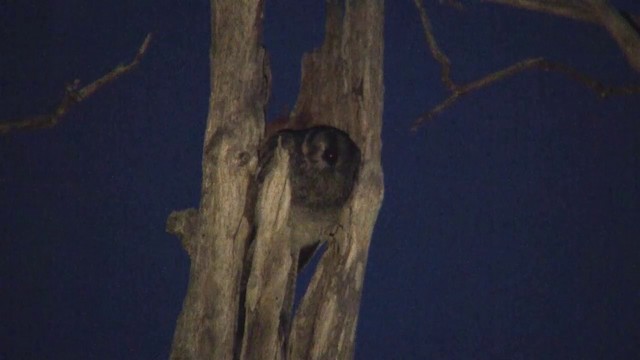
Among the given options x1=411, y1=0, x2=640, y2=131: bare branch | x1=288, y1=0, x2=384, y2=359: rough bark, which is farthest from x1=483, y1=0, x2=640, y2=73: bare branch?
x1=288, y1=0, x2=384, y2=359: rough bark

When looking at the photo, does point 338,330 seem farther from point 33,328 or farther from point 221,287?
point 33,328

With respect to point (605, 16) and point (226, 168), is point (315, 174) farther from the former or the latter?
point (605, 16)

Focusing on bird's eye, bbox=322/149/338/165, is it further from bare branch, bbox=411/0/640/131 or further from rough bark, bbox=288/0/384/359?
bare branch, bbox=411/0/640/131

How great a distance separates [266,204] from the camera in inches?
47.0

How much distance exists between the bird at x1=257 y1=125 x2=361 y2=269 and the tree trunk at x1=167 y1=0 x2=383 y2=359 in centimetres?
3

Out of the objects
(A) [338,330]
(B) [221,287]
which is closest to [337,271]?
(A) [338,330]

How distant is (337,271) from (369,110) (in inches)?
11.8

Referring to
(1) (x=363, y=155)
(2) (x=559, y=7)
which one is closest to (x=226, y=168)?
(1) (x=363, y=155)

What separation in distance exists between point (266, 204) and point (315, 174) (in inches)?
4.3

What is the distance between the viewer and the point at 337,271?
127 cm

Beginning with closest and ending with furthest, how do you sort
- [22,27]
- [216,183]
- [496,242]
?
[216,183] < [22,27] < [496,242]

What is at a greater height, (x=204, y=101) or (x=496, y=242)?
(x=204, y=101)

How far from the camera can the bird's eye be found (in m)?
1.22

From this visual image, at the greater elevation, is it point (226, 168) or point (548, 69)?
point (548, 69)
